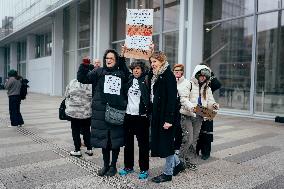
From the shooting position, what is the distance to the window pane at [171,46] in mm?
14865

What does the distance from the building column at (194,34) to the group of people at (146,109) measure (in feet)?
25.1

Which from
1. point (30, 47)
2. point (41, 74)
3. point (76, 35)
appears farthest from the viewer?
point (30, 47)

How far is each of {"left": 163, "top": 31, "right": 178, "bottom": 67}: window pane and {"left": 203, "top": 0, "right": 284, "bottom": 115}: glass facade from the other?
143 cm

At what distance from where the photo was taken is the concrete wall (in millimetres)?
28922

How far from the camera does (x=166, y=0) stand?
16.1 metres

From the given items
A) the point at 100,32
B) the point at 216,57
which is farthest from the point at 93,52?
the point at 216,57

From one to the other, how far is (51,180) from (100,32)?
16093 millimetres

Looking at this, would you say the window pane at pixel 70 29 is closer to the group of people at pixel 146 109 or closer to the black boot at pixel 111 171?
the group of people at pixel 146 109

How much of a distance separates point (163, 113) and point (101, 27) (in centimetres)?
1632

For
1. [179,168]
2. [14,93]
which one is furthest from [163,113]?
[14,93]

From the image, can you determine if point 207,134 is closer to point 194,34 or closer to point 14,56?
point 194,34

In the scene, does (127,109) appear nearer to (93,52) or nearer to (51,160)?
(51,160)

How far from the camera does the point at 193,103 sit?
5.56 meters

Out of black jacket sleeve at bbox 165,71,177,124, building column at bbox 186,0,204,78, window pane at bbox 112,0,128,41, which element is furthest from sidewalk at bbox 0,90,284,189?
window pane at bbox 112,0,128,41
